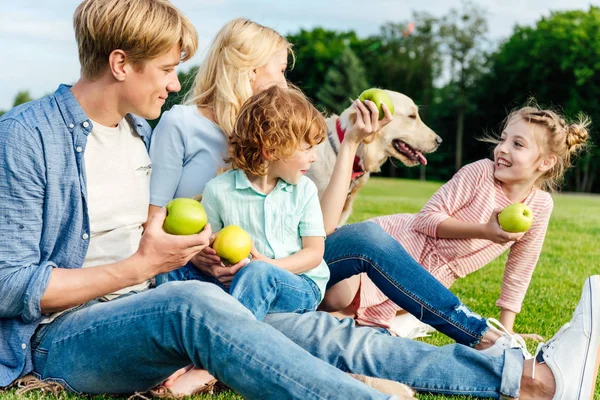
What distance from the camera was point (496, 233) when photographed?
4188 millimetres

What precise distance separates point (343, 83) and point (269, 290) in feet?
189

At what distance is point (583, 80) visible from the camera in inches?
1892

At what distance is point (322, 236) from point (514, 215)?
1.17m

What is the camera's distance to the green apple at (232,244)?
3.24m

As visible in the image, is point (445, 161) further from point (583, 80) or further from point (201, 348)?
point (201, 348)

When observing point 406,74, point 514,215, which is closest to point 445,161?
point 406,74

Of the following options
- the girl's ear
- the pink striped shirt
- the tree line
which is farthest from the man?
the tree line

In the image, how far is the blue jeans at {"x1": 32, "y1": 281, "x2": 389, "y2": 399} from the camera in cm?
239

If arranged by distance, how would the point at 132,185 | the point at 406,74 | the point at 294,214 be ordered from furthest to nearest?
the point at 406,74 → the point at 294,214 → the point at 132,185

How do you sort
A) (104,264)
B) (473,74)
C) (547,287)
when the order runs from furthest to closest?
(473,74) → (547,287) → (104,264)

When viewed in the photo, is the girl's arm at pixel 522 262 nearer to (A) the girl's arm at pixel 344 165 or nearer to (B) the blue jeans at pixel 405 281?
(B) the blue jeans at pixel 405 281

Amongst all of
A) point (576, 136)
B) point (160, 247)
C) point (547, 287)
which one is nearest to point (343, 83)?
point (547, 287)

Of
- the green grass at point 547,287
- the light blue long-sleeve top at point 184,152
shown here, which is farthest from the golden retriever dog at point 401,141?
the light blue long-sleeve top at point 184,152

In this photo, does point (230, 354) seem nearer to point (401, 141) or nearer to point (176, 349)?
point (176, 349)
